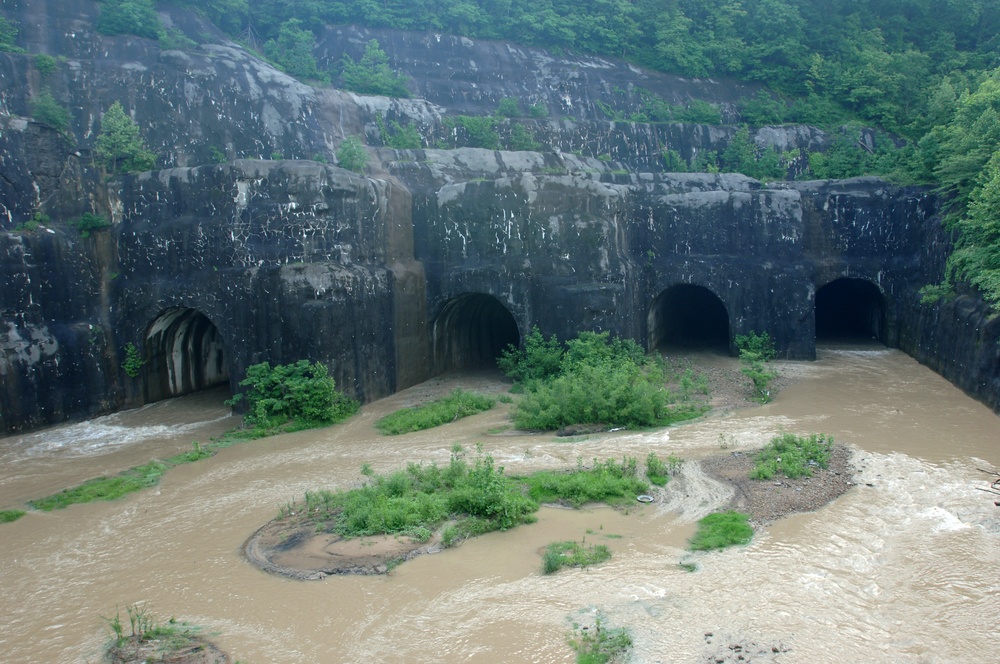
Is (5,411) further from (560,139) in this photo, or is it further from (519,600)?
(560,139)

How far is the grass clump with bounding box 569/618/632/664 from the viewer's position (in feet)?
17.7

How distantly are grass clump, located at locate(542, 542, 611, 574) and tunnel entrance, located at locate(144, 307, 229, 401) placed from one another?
10.3 metres

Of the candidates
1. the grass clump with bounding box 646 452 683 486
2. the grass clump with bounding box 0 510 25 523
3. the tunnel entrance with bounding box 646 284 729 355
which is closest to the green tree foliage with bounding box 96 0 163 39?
the grass clump with bounding box 0 510 25 523

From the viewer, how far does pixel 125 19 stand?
20344mm

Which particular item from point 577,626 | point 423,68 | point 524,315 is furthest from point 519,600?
point 423,68

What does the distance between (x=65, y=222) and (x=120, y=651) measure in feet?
34.5

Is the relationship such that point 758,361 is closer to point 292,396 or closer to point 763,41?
point 292,396

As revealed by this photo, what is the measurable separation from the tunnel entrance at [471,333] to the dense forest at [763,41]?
31.9 ft

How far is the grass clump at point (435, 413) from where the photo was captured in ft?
41.0

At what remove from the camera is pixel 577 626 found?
5.86 m

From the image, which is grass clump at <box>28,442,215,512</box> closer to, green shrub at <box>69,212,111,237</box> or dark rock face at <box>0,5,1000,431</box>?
dark rock face at <box>0,5,1000,431</box>

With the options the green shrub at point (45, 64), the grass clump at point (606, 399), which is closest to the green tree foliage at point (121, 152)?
the green shrub at point (45, 64)

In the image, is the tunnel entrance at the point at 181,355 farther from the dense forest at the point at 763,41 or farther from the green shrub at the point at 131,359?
the dense forest at the point at 763,41

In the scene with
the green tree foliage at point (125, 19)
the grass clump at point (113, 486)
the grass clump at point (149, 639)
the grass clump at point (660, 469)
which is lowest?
the grass clump at point (149, 639)
